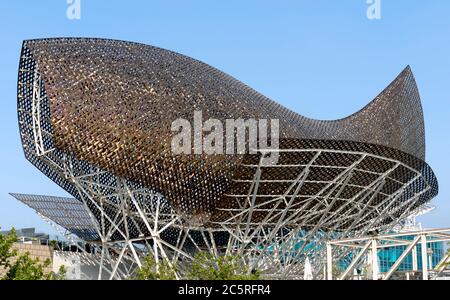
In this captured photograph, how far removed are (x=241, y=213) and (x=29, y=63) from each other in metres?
15.3

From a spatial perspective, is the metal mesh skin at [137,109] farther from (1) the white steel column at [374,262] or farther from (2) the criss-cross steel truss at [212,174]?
(1) the white steel column at [374,262]

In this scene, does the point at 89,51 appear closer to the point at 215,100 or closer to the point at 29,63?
the point at 29,63

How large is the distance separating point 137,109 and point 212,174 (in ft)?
18.8

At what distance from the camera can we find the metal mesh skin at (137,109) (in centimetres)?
4319

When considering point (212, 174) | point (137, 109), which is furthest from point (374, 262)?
point (137, 109)

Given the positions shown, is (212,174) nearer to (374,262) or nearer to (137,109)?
(137,109)

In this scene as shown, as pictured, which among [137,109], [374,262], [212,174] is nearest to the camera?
[374,262]

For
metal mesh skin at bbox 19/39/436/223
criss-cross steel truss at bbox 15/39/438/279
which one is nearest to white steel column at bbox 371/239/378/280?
criss-cross steel truss at bbox 15/39/438/279

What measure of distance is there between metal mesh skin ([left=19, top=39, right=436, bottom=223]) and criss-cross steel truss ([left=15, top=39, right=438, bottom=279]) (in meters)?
0.07

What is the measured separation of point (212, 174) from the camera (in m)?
45.4

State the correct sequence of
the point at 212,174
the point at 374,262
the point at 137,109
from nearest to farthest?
1. the point at 374,262
2. the point at 137,109
3. the point at 212,174

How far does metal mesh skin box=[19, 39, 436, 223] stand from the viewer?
43188 mm

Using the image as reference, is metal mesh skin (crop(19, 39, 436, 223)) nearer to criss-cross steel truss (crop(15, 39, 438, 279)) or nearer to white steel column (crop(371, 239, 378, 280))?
criss-cross steel truss (crop(15, 39, 438, 279))
